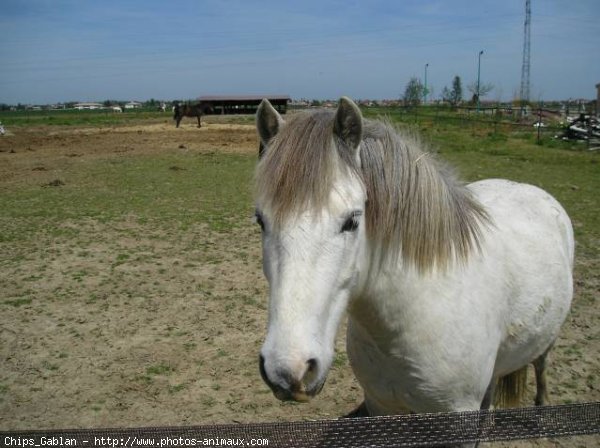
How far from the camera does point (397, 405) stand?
1.98 m

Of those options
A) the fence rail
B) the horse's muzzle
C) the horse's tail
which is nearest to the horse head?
the horse's muzzle

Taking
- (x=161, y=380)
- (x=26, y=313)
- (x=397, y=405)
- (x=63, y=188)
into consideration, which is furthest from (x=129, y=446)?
(x=63, y=188)

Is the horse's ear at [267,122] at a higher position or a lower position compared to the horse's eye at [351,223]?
higher

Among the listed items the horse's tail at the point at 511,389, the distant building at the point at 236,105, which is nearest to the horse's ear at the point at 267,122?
the horse's tail at the point at 511,389

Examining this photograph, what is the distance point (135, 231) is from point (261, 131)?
232 inches

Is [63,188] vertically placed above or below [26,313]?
above

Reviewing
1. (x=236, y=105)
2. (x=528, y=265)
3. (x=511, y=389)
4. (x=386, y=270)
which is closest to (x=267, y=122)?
(x=386, y=270)

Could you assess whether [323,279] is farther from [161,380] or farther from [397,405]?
[161,380]

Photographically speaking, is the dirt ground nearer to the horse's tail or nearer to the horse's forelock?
the horse's tail

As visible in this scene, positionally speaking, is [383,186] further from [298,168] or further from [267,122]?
[267,122]

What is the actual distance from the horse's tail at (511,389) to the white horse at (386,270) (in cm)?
48

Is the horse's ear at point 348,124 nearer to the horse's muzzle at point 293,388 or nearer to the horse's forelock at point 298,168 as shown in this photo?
the horse's forelock at point 298,168

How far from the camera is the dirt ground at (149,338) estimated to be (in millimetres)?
3100

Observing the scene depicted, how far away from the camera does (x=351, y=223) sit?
4.74 feet
